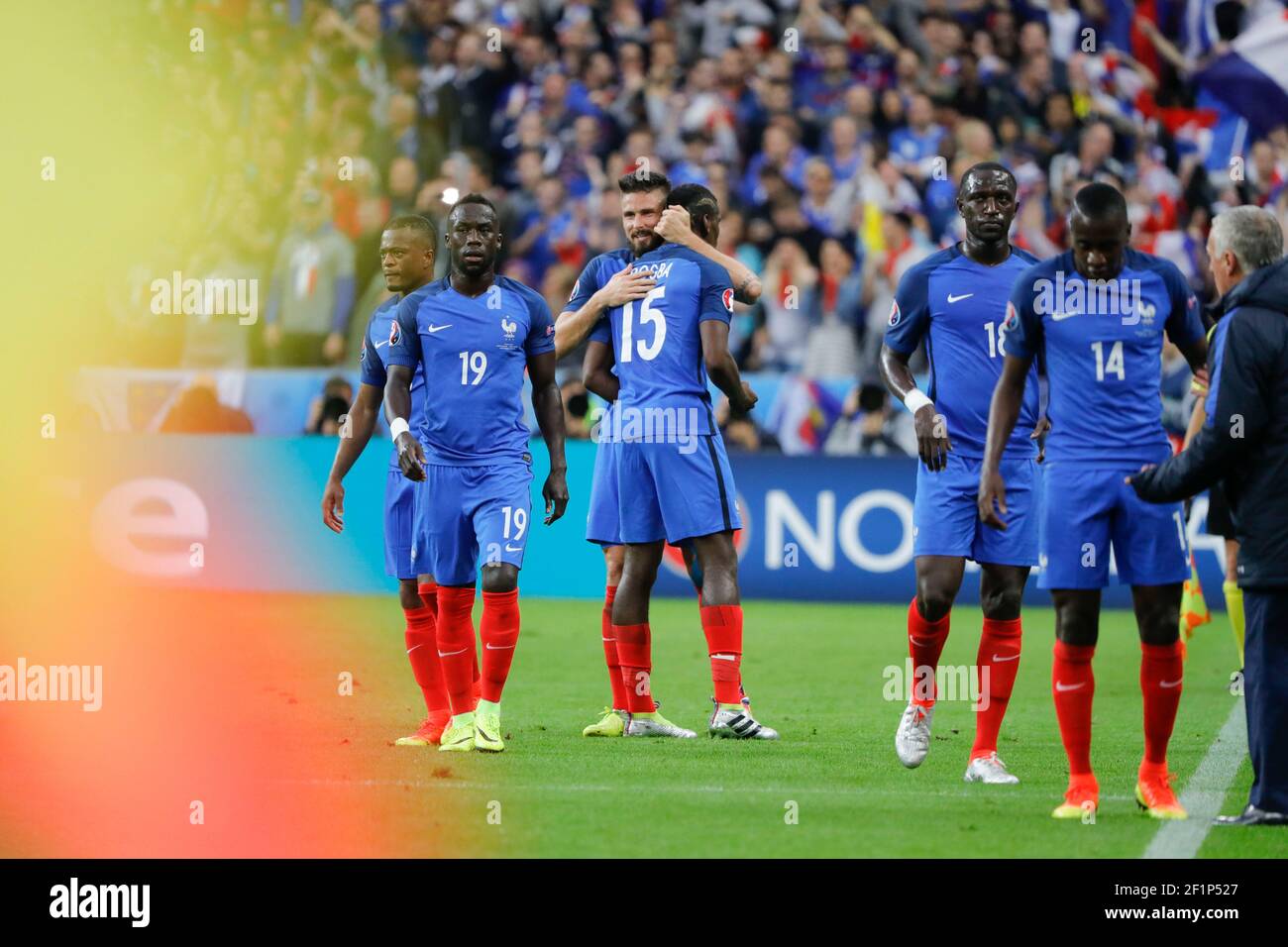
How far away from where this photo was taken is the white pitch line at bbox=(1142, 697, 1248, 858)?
7.05 m

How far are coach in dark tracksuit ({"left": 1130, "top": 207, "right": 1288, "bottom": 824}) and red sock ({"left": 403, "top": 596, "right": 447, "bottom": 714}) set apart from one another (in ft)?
12.9

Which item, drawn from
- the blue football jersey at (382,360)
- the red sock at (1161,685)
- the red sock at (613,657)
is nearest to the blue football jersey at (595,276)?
the blue football jersey at (382,360)

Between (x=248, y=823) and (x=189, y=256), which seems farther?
(x=189, y=256)

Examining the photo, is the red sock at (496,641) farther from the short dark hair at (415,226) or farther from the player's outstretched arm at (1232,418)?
the player's outstretched arm at (1232,418)

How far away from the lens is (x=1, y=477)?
58.7 ft

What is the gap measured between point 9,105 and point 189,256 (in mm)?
3318

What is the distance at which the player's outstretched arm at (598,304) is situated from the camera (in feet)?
32.8

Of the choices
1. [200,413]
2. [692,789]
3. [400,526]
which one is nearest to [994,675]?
[692,789]

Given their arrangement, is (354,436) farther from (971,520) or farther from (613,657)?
(971,520)

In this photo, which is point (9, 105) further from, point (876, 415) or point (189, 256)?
point (876, 415)

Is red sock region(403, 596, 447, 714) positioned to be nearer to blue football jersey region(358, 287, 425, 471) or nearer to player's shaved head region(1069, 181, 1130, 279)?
blue football jersey region(358, 287, 425, 471)

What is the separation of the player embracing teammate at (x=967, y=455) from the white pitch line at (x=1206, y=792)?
870mm

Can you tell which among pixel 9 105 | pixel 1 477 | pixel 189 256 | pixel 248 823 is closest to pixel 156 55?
pixel 9 105

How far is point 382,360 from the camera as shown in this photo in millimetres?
9805
